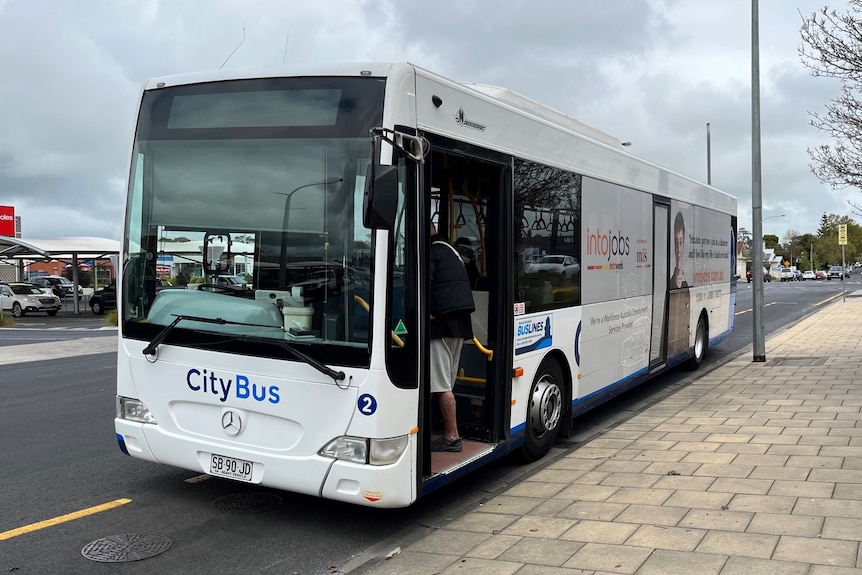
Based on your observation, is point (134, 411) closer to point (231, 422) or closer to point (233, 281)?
point (231, 422)

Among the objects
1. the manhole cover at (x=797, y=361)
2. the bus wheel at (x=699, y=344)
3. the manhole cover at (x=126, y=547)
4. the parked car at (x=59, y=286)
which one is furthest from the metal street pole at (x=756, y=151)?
the parked car at (x=59, y=286)

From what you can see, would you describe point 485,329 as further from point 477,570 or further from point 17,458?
point 17,458

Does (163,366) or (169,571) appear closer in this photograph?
(169,571)

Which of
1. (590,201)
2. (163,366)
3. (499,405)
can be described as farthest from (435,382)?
(590,201)

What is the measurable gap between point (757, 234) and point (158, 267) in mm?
10772

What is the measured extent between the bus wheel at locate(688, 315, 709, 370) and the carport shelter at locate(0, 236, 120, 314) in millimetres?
29938

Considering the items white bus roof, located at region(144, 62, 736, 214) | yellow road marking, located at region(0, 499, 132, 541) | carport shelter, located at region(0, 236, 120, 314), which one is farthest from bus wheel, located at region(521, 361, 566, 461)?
carport shelter, located at region(0, 236, 120, 314)

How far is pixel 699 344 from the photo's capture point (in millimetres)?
12398

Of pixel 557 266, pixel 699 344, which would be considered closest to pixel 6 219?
pixel 699 344

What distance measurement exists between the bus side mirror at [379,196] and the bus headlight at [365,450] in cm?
128

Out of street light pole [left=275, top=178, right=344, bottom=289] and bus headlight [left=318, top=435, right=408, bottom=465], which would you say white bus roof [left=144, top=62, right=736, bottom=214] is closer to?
street light pole [left=275, top=178, right=344, bottom=289]

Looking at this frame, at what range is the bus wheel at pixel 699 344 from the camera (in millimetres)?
12219

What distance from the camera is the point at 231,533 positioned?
5.04 m

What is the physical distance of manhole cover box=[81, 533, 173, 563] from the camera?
15.1ft
